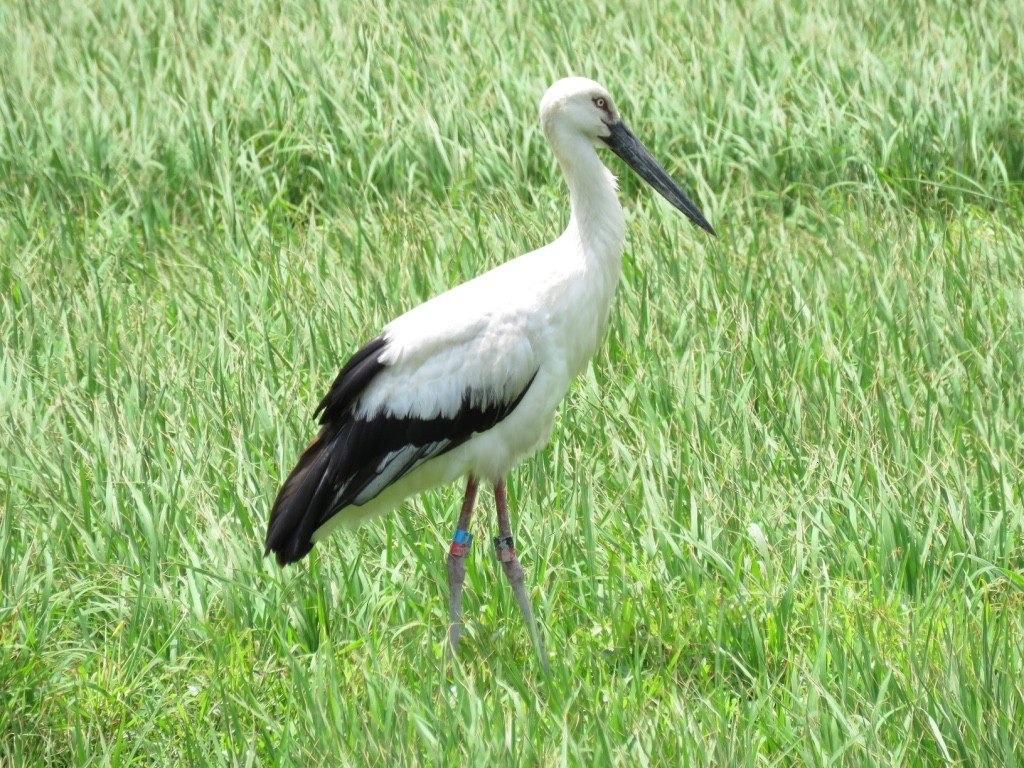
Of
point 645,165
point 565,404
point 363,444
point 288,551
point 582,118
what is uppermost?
point 582,118

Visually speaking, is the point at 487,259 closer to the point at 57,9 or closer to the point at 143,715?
the point at 143,715

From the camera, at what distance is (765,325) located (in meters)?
5.02

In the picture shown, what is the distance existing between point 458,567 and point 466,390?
1.54 ft

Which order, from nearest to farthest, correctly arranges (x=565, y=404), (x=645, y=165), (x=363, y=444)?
(x=363, y=444) < (x=645, y=165) < (x=565, y=404)

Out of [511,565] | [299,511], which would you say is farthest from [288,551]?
[511,565]

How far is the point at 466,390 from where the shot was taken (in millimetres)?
3875

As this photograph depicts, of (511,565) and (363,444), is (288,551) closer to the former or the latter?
(363,444)

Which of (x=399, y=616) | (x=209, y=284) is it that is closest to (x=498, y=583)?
(x=399, y=616)

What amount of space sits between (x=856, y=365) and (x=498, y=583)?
61.1 inches

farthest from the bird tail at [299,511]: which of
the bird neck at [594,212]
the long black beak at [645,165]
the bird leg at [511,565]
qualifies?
the long black beak at [645,165]

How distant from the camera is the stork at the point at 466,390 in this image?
384cm

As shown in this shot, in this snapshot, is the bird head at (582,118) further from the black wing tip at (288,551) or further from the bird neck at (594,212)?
the black wing tip at (288,551)

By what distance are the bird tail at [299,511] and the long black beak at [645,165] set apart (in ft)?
4.06

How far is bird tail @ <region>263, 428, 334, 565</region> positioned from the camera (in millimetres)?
3732
